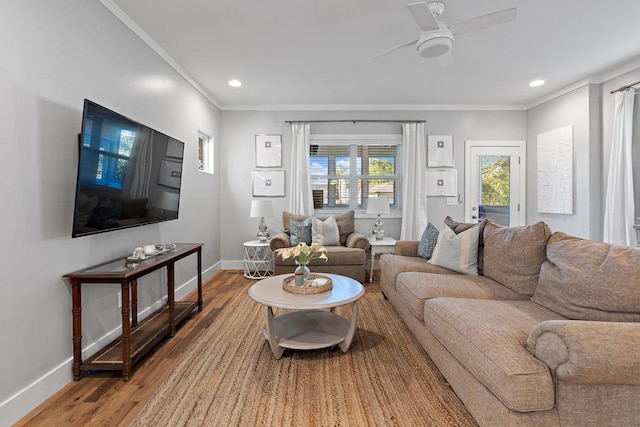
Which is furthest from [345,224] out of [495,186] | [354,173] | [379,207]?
[495,186]

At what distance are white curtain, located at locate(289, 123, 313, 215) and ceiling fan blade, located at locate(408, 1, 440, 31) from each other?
2.85 metres

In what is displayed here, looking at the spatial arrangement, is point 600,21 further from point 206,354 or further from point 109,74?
point 206,354

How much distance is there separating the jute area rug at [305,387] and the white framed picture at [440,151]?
3.29m

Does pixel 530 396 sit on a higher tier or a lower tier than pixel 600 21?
lower

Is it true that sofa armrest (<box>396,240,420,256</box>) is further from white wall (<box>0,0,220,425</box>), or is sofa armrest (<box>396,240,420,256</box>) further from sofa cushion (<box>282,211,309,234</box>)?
white wall (<box>0,0,220,425</box>)

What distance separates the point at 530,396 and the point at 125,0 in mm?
3487

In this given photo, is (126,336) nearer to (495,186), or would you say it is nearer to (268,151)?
(268,151)

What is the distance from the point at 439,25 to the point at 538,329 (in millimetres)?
2262

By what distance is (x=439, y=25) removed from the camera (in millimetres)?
2451

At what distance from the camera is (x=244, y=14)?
2.55 m

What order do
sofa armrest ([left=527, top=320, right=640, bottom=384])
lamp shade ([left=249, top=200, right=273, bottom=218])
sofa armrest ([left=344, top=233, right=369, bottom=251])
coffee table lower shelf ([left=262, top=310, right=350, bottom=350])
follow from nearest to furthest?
sofa armrest ([left=527, top=320, right=640, bottom=384])
coffee table lower shelf ([left=262, top=310, right=350, bottom=350])
sofa armrest ([left=344, top=233, right=369, bottom=251])
lamp shade ([left=249, top=200, right=273, bottom=218])

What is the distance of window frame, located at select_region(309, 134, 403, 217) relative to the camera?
202 inches

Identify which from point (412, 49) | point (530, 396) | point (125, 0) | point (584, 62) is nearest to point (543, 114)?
point (584, 62)

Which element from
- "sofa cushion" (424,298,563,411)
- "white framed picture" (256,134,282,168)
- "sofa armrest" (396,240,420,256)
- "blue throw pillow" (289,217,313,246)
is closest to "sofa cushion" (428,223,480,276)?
"sofa armrest" (396,240,420,256)
